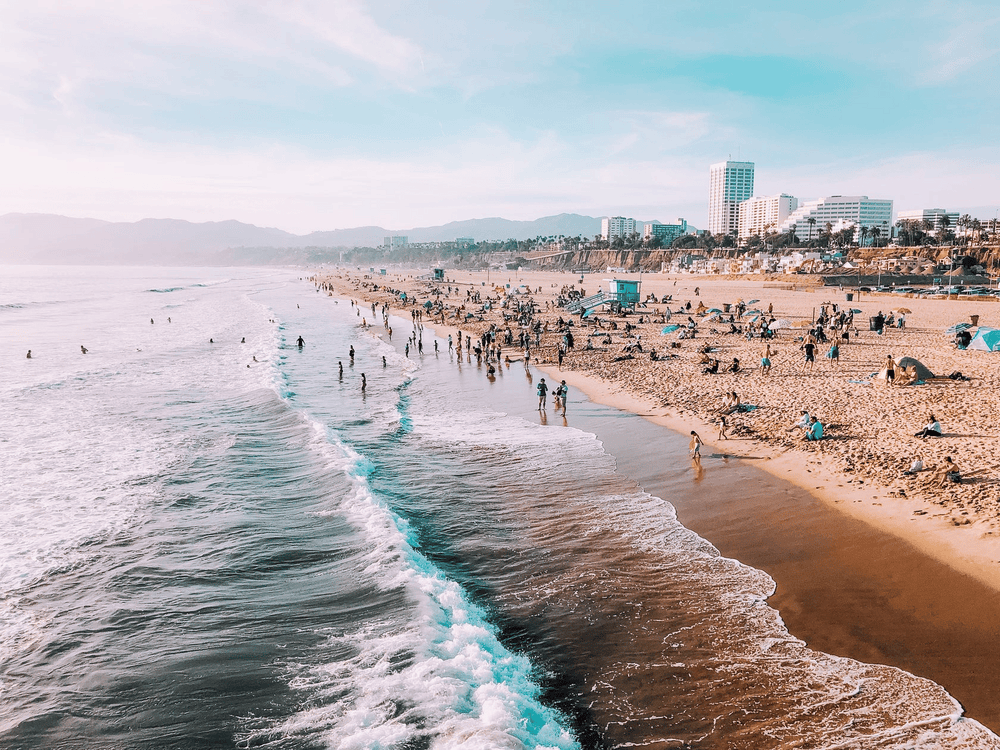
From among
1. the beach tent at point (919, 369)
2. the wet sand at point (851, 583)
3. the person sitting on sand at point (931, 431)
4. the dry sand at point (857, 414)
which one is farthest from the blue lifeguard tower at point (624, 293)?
the wet sand at point (851, 583)

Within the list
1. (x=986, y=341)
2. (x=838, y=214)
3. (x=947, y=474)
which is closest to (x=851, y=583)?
(x=947, y=474)

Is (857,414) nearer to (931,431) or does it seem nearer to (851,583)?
(931,431)

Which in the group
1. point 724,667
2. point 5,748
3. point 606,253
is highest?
point 606,253

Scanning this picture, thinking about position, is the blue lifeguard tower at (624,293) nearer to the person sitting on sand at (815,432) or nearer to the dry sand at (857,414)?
the dry sand at (857,414)

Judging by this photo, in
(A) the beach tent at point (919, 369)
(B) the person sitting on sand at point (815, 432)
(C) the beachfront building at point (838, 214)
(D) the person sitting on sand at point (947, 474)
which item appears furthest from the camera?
(C) the beachfront building at point (838, 214)

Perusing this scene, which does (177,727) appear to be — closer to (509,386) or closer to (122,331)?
(509,386)

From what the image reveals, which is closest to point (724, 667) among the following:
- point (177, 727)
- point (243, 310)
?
point (177, 727)
